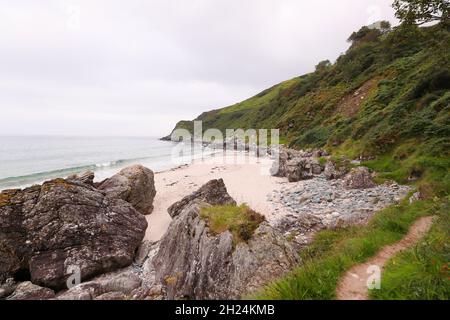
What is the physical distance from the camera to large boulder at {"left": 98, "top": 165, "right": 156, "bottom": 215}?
660 inches

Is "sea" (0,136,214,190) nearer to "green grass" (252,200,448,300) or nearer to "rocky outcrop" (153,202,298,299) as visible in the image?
"rocky outcrop" (153,202,298,299)

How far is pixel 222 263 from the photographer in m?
6.87

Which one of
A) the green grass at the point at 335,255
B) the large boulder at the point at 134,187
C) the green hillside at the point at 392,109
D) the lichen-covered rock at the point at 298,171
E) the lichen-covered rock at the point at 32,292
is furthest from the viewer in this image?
the lichen-covered rock at the point at 298,171

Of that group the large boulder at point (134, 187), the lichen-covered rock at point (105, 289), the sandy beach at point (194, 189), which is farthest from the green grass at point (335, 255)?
the large boulder at point (134, 187)

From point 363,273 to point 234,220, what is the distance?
3671 millimetres

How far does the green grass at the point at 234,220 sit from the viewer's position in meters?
7.21

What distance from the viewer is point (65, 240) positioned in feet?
34.5

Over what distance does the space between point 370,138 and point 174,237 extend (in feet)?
63.7

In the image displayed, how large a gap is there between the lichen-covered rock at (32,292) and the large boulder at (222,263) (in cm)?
390

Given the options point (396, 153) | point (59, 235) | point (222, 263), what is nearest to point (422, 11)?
point (396, 153)

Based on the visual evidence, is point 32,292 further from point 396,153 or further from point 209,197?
point 396,153

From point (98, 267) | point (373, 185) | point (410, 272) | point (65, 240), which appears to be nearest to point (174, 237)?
point (98, 267)

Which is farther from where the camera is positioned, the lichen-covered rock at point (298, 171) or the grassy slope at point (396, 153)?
the lichen-covered rock at point (298, 171)

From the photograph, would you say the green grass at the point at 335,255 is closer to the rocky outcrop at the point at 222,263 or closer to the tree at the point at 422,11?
the rocky outcrop at the point at 222,263
